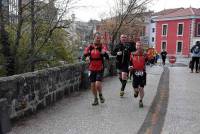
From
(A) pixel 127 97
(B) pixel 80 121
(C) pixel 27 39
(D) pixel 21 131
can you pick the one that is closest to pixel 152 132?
(B) pixel 80 121

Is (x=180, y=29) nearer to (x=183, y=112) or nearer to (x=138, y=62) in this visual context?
(x=138, y=62)

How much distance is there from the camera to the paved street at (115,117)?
21.7 ft

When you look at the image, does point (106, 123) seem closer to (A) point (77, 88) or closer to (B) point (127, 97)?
Answer: (B) point (127, 97)

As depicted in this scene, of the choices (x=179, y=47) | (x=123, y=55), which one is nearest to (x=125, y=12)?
(x=123, y=55)

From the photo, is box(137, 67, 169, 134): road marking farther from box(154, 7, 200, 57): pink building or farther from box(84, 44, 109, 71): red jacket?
box(154, 7, 200, 57): pink building

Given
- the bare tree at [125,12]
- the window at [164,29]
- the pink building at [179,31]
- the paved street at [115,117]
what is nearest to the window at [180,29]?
the pink building at [179,31]

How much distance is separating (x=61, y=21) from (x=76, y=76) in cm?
175

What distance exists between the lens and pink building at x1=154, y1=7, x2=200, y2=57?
64562 mm

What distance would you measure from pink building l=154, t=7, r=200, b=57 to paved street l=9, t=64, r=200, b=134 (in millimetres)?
55983

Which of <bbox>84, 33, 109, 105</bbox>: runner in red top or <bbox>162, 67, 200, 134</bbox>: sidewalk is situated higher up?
<bbox>84, 33, 109, 105</bbox>: runner in red top

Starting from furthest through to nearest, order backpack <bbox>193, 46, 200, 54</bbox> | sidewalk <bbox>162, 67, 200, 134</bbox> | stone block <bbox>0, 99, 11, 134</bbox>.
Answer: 1. backpack <bbox>193, 46, 200, 54</bbox>
2. sidewalk <bbox>162, 67, 200, 134</bbox>
3. stone block <bbox>0, 99, 11, 134</bbox>

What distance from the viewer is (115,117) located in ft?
25.1

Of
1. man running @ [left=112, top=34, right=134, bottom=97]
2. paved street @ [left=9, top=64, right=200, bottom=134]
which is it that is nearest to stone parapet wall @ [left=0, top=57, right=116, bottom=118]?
paved street @ [left=9, top=64, right=200, bottom=134]

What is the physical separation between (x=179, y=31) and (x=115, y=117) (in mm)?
61964
